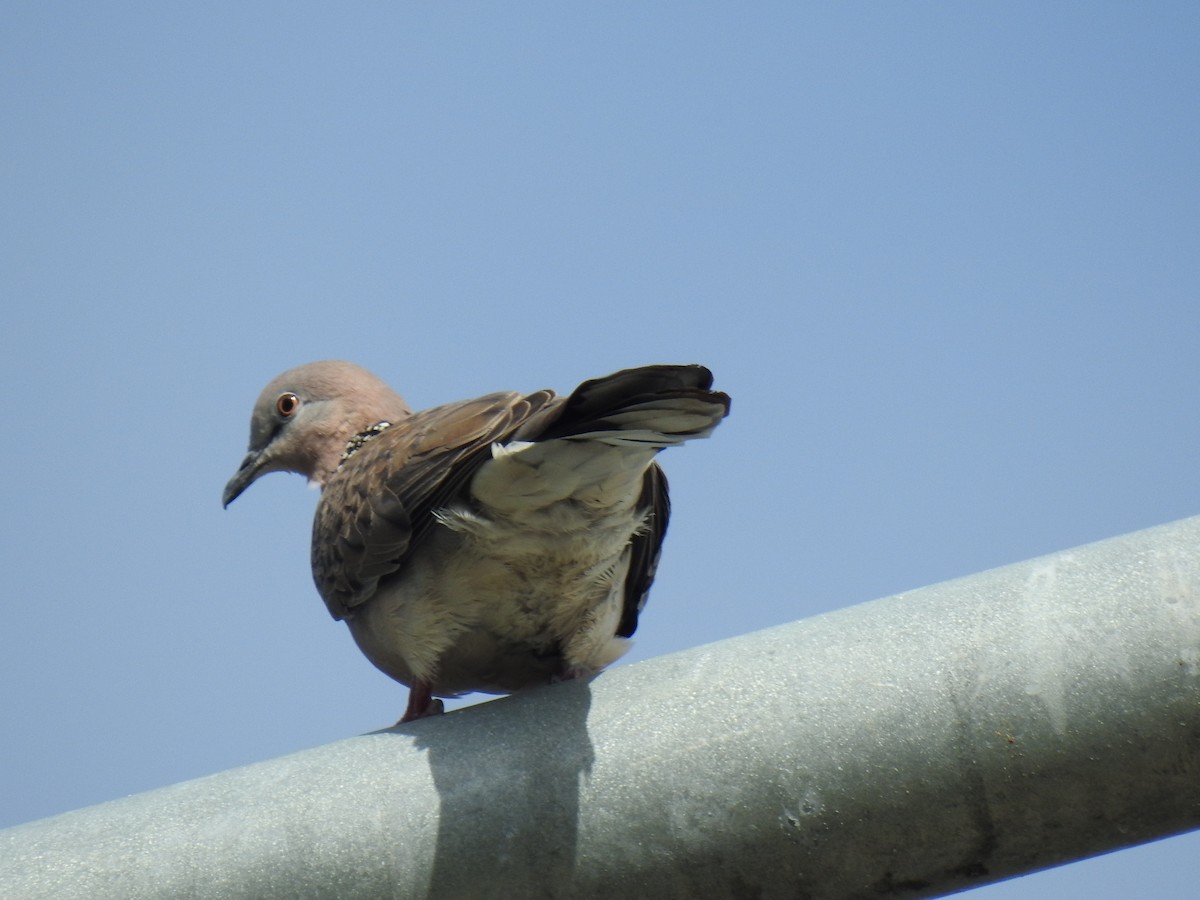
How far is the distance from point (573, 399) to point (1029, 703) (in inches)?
44.3

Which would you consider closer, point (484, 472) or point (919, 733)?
point (919, 733)

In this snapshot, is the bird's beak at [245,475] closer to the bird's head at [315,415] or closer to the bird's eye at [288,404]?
the bird's head at [315,415]

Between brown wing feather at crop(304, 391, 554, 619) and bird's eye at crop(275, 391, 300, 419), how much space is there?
1.02 m

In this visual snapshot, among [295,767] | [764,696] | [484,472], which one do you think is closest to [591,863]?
[764,696]

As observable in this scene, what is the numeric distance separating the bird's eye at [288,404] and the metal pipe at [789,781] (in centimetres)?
294

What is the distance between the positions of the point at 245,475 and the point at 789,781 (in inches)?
143

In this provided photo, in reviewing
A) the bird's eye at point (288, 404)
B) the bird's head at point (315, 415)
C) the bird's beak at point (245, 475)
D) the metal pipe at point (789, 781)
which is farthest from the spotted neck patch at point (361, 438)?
the metal pipe at point (789, 781)

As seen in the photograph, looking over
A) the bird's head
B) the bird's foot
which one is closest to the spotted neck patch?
the bird's head

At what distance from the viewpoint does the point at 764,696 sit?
1993 mm

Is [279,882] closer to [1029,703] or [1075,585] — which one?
[1029,703]

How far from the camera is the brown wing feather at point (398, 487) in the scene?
3.20m

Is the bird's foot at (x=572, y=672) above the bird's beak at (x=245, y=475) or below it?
below

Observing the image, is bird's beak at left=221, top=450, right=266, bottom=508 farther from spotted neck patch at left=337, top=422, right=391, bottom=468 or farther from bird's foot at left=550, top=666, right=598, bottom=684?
bird's foot at left=550, top=666, right=598, bottom=684

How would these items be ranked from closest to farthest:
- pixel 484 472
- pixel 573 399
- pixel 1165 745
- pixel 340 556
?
1. pixel 1165 745
2. pixel 573 399
3. pixel 484 472
4. pixel 340 556
